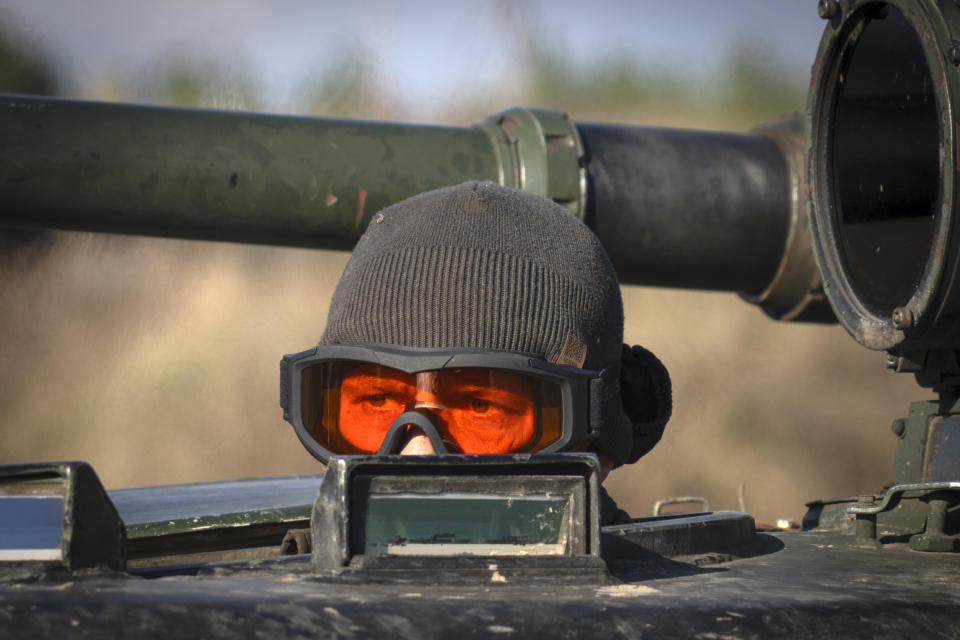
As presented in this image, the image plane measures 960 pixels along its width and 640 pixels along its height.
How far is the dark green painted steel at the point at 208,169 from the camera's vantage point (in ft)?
8.97

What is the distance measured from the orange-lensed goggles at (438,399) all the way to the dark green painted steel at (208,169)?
4.10ft

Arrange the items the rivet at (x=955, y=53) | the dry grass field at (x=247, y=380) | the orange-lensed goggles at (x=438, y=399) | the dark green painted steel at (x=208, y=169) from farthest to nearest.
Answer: the dry grass field at (x=247, y=380), the dark green painted steel at (x=208, y=169), the rivet at (x=955, y=53), the orange-lensed goggles at (x=438, y=399)

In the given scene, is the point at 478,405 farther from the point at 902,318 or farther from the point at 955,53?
the point at 955,53

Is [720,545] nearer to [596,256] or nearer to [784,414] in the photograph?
[596,256]

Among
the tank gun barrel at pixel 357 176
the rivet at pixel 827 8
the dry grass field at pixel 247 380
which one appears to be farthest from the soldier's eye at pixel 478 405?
the dry grass field at pixel 247 380

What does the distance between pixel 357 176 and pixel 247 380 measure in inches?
184

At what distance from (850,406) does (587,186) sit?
416 cm

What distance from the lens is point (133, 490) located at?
103 inches

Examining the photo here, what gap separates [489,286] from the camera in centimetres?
158

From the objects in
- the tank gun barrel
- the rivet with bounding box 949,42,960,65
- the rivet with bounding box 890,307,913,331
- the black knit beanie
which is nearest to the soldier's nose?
the black knit beanie

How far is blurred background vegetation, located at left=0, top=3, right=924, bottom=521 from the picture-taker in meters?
6.75

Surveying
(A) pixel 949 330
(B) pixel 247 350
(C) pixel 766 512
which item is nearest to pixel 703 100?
(C) pixel 766 512

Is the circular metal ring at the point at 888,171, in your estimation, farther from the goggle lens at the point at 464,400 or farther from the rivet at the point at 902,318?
the goggle lens at the point at 464,400

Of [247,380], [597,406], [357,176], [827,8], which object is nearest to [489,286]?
[597,406]
